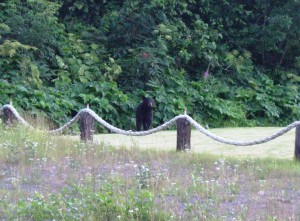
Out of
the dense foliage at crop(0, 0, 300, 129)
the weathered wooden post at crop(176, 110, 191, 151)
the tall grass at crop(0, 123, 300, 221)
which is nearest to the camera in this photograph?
the tall grass at crop(0, 123, 300, 221)

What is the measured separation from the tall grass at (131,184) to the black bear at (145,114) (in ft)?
18.8

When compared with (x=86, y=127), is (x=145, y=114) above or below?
above

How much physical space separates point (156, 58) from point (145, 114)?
4.16m

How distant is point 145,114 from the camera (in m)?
19.5

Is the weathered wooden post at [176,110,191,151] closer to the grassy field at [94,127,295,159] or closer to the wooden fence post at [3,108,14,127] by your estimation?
the grassy field at [94,127,295,159]

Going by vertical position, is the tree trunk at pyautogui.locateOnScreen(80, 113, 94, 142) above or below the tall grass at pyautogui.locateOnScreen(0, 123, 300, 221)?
above

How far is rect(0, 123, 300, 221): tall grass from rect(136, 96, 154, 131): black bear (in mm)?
5719

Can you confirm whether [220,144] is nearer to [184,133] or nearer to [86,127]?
[184,133]

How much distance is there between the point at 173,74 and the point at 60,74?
3923mm

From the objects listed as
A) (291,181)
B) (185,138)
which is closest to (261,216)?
(291,181)

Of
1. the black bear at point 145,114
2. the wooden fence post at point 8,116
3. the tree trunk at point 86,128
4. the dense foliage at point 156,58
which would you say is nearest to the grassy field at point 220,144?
the tree trunk at point 86,128

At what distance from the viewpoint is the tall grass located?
831cm

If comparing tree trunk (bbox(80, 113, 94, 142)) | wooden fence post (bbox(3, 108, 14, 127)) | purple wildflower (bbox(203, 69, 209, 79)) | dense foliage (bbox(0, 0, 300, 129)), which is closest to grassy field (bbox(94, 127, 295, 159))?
tree trunk (bbox(80, 113, 94, 142))

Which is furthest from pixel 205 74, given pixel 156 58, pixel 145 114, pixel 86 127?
pixel 86 127
